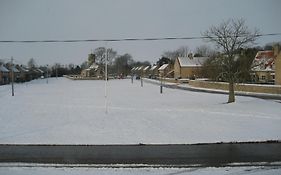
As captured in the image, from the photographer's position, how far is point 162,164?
10484 mm

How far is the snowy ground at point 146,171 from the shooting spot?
9.51 m

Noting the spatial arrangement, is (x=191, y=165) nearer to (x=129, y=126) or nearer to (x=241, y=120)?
(x=129, y=126)

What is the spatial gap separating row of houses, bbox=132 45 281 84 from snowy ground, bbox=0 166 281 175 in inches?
958

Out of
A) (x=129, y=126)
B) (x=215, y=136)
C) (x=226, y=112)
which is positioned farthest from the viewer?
(x=226, y=112)

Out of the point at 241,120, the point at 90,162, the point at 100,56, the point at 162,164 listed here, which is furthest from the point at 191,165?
the point at 100,56

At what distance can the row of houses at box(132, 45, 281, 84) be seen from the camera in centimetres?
5509

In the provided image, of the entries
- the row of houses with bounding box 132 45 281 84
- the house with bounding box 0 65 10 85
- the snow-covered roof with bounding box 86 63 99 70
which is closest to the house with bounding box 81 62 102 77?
the snow-covered roof with bounding box 86 63 99 70

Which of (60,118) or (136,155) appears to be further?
(60,118)

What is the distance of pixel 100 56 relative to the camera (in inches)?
5600

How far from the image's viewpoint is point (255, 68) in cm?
3550

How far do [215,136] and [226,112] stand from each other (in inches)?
392

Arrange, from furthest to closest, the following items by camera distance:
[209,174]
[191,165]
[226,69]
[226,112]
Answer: [226,69], [226,112], [191,165], [209,174]

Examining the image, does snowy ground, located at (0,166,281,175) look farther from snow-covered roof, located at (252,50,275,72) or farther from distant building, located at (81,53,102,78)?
distant building, located at (81,53,102,78)

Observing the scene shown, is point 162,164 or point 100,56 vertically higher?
point 100,56
